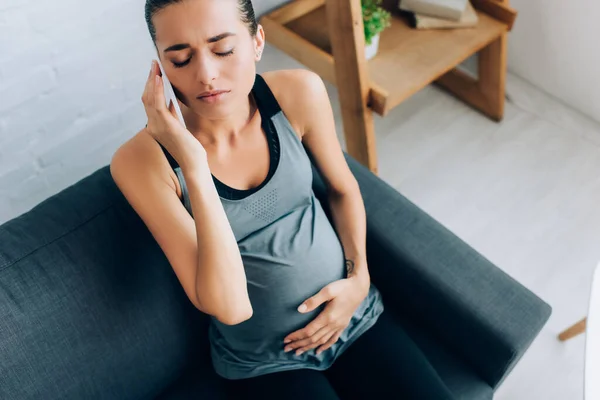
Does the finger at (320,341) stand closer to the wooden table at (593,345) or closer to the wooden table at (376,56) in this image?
the wooden table at (593,345)

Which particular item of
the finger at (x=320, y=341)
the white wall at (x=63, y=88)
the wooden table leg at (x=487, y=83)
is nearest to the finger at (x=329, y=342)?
the finger at (x=320, y=341)

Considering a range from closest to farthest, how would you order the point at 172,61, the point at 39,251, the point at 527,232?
the point at 172,61
the point at 39,251
the point at 527,232

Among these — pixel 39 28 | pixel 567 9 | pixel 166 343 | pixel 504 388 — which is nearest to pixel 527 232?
pixel 504 388

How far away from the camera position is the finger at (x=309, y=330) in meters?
1.12

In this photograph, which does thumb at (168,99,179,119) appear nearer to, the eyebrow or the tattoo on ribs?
the eyebrow

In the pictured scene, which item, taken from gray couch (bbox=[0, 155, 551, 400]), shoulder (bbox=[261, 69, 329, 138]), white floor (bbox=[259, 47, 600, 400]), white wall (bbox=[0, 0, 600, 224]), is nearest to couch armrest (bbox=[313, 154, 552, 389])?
gray couch (bbox=[0, 155, 551, 400])

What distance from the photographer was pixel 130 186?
1.00 meters

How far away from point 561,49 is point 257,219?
141cm

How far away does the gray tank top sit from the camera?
3.60 ft

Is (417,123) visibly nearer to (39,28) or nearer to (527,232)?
(527,232)

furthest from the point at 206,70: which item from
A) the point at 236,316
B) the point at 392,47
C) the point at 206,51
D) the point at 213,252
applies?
the point at 392,47

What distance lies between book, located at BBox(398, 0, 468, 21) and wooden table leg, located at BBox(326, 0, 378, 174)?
37 cm

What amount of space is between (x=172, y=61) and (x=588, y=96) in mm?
1600

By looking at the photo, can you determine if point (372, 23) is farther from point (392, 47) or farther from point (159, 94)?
point (159, 94)
